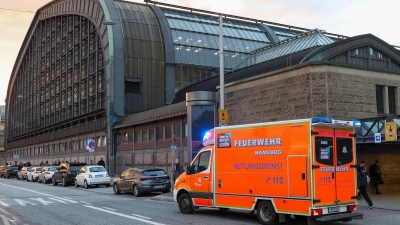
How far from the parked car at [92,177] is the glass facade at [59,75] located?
55.9 ft

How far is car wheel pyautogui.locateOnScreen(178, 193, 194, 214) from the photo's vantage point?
15.7 metres

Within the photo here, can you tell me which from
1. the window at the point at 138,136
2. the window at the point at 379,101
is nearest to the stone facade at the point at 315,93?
the window at the point at 379,101

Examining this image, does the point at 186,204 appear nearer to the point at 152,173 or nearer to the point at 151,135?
the point at 152,173

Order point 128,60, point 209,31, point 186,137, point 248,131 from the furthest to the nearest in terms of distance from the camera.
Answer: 1. point 209,31
2. point 128,60
3. point 186,137
4. point 248,131

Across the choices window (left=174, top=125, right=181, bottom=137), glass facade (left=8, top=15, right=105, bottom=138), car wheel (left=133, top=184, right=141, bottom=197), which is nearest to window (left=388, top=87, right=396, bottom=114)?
car wheel (left=133, top=184, right=141, bottom=197)

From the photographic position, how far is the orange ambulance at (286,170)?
12148 mm

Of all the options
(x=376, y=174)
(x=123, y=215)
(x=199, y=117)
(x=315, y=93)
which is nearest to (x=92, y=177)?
(x=199, y=117)

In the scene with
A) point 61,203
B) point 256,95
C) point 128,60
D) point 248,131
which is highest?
point 128,60

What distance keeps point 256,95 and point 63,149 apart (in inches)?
1661

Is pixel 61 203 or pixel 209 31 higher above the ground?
pixel 209 31

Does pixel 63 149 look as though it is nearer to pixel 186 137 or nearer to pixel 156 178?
pixel 186 137

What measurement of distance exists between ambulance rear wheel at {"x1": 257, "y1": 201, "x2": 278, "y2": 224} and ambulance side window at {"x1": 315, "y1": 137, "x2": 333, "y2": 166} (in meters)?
1.96

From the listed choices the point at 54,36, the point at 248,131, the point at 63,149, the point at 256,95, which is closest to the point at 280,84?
the point at 256,95

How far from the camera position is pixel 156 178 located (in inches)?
959
